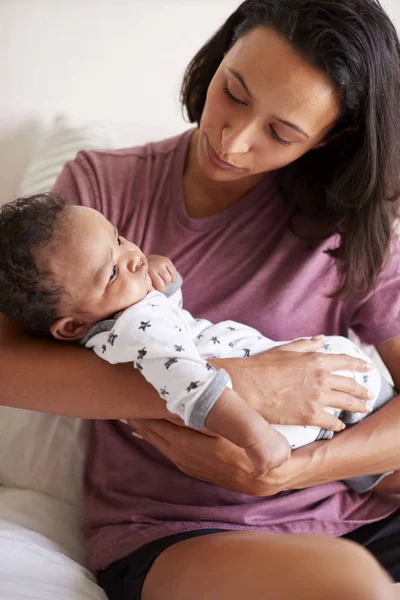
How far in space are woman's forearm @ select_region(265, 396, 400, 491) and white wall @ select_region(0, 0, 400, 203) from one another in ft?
3.90

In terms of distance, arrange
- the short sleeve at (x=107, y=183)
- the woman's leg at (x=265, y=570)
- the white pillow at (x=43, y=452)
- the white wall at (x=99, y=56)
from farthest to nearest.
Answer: the white wall at (x=99, y=56) → the white pillow at (x=43, y=452) → the short sleeve at (x=107, y=183) → the woman's leg at (x=265, y=570)

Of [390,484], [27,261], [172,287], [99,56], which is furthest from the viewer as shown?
[99,56]

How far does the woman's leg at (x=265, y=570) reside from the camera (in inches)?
43.8

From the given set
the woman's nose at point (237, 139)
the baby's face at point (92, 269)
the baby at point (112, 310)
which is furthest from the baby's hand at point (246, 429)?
the woman's nose at point (237, 139)

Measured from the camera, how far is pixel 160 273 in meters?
1.42

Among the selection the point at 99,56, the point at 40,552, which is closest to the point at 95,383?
the point at 40,552

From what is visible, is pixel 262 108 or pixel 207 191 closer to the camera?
pixel 262 108

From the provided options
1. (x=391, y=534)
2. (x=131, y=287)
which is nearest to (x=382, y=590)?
(x=391, y=534)

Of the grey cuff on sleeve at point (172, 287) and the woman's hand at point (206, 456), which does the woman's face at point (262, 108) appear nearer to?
the grey cuff on sleeve at point (172, 287)

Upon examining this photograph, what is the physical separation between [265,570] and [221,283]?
66 cm

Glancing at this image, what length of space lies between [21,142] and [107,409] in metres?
1.19

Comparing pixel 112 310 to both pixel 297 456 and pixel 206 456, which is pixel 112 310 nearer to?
pixel 206 456

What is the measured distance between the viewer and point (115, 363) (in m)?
1.31

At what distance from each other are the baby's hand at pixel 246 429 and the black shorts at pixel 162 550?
1.06ft
